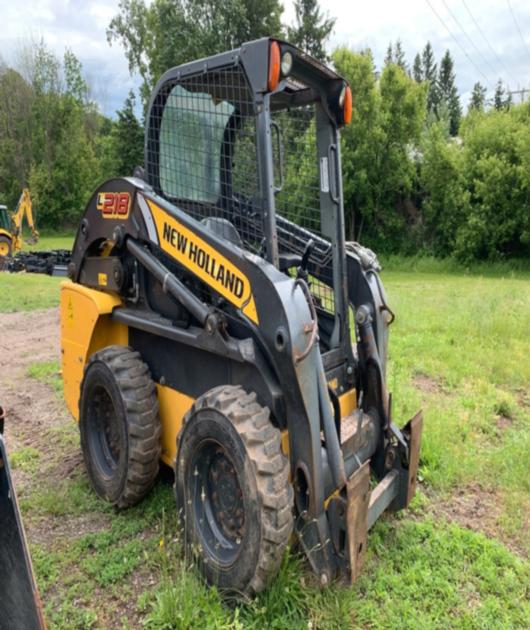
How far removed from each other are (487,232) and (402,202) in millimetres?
4021

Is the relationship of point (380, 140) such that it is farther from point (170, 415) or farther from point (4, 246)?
point (170, 415)

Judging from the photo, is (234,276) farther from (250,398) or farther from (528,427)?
(528,427)

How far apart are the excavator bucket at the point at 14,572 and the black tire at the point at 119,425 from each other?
1260 millimetres

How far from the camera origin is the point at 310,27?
86.1 ft

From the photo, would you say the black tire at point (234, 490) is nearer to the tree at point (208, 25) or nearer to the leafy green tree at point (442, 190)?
the leafy green tree at point (442, 190)

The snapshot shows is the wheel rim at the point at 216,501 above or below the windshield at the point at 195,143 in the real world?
below

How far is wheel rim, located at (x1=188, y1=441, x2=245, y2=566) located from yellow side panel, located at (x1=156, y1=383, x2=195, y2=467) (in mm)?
477

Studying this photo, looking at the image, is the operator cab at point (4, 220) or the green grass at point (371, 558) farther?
the operator cab at point (4, 220)

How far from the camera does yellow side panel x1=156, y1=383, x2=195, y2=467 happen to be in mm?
3029

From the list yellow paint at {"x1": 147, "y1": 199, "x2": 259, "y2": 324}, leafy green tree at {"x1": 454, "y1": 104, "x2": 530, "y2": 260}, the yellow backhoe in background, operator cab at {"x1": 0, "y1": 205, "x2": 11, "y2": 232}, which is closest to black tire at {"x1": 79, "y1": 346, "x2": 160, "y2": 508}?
yellow paint at {"x1": 147, "y1": 199, "x2": 259, "y2": 324}

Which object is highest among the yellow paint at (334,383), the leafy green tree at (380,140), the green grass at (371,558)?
the leafy green tree at (380,140)

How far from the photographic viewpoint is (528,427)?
4340 millimetres

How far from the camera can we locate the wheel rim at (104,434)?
10.8 ft

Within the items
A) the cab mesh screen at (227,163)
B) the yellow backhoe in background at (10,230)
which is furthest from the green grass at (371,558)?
the yellow backhoe in background at (10,230)
